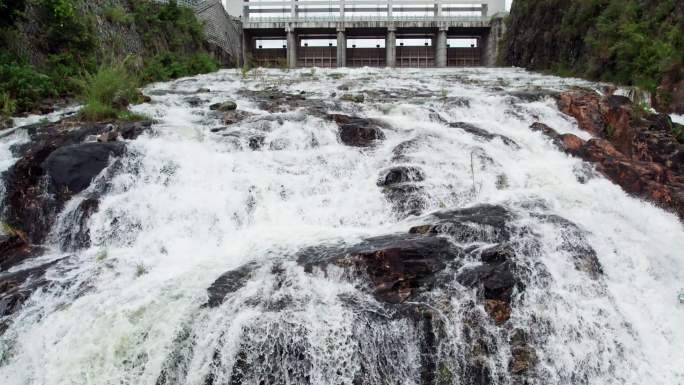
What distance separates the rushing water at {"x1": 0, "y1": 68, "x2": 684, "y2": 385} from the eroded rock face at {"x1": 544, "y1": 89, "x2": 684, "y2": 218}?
9.3 inches

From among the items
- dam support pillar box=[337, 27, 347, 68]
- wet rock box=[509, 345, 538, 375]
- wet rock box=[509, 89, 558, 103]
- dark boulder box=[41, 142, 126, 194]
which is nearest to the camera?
wet rock box=[509, 345, 538, 375]

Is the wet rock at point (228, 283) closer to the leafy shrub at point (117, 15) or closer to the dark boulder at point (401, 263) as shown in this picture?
the dark boulder at point (401, 263)

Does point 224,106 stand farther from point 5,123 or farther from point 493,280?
point 493,280

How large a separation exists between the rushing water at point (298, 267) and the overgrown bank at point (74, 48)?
2651 millimetres

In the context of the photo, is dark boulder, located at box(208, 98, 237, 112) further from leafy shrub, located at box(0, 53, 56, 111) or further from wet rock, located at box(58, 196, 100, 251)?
wet rock, located at box(58, 196, 100, 251)

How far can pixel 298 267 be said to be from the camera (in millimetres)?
5070

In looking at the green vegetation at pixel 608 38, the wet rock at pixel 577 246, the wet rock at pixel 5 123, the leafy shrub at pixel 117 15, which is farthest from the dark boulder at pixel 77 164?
the green vegetation at pixel 608 38

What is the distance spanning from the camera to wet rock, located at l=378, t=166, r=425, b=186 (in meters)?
7.34

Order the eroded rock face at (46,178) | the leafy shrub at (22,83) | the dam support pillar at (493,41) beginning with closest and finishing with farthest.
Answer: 1. the eroded rock face at (46,178)
2. the leafy shrub at (22,83)
3. the dam support pillar at (493,41)

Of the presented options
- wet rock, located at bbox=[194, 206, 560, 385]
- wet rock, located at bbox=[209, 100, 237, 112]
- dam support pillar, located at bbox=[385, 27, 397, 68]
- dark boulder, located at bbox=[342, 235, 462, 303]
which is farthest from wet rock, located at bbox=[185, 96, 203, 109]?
dam support pillar, located at bbox=[385, 27, 397, 68]

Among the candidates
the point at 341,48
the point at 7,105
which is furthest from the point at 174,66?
the point at 341,48

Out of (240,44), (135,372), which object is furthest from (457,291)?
(240,44)

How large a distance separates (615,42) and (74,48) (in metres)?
14.2

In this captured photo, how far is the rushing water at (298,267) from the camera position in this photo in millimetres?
4121
